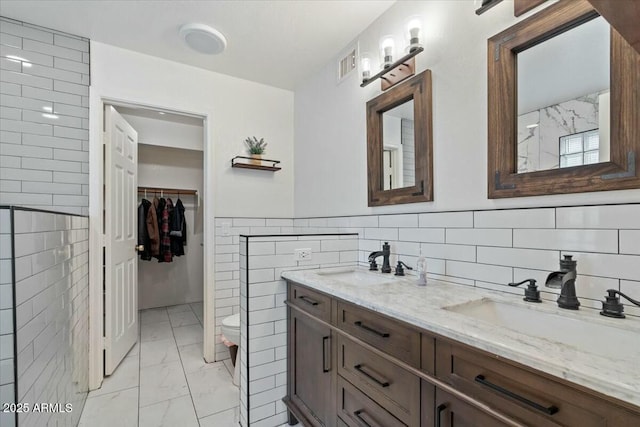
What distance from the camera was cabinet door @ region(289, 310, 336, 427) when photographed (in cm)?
138

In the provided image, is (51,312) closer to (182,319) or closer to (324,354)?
(324,354)

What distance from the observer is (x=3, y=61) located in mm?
1931

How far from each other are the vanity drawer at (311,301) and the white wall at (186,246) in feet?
9.61

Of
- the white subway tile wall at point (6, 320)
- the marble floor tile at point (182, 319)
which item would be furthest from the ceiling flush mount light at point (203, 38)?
the marble floor tile at point (182, 319)

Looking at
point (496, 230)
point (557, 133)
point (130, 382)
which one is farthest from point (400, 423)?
point (130, 382)

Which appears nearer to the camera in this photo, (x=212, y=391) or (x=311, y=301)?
(x=311, y=301)

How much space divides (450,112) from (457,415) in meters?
1.28

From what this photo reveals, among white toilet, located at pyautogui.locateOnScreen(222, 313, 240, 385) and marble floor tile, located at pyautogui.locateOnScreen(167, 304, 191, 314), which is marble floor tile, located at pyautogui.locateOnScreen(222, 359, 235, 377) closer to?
white toilet, located at pyautogui.locateOnScreen(222, 313, 240, 385)

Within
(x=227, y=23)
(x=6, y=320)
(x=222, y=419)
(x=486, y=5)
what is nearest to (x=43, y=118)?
(x=227, y=23)

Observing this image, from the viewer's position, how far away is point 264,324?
5.60 ft

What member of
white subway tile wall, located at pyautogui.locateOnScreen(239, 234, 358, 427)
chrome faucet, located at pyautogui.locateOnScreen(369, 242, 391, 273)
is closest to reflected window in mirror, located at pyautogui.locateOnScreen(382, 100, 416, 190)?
chrome faucet, located at pyautogui.locateOnScreen(369, 242, 391, 273)

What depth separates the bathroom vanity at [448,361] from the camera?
0.60m

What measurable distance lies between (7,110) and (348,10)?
91.2 inches

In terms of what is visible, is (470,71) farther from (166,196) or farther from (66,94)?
(166,196)
